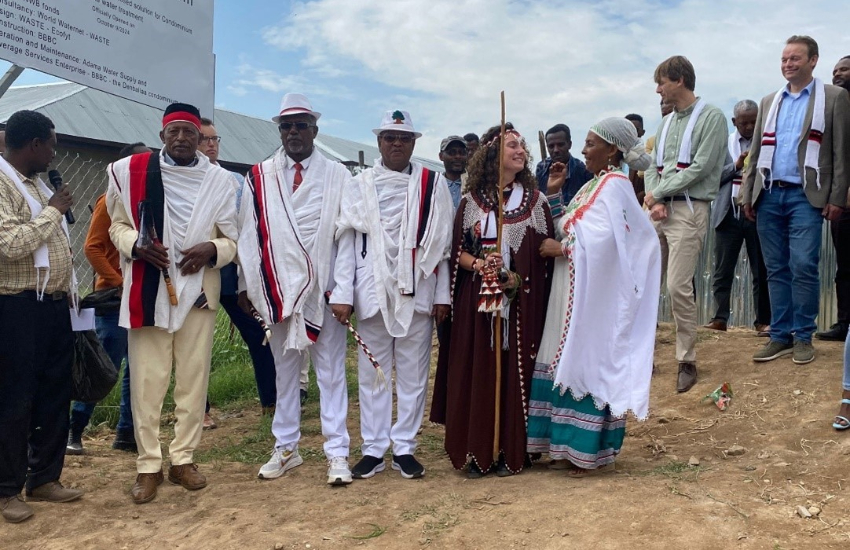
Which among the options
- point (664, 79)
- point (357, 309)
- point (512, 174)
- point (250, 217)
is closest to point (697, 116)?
point (664, 79)

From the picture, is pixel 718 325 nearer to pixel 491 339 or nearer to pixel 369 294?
pixel 491 339

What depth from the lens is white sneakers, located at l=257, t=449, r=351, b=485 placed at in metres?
4.27

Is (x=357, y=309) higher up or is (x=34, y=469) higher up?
(x=357, y=309)

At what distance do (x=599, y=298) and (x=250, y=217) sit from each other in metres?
2.06

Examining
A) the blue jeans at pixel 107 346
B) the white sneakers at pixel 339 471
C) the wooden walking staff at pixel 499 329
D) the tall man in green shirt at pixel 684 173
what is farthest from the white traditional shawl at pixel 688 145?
the blue jeans at pixel 107 346

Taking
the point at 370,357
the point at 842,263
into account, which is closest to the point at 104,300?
the point at 370,357

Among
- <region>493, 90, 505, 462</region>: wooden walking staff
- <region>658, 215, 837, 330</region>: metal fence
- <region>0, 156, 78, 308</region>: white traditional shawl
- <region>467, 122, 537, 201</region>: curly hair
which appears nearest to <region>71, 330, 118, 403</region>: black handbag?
<region>0, 156, 78, 308</region>: white traditional shawl

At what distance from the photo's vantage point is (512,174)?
4.41m

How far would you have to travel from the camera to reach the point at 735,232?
22.5 feet

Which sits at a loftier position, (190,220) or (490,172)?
(490,172)

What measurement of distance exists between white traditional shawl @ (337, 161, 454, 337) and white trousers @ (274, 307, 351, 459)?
402mm

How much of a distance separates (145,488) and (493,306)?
2.17m

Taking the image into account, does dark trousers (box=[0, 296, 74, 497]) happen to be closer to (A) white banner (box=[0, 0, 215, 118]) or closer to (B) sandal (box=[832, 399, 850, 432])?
(A) white banner (box=[0, 0, 215, 118])

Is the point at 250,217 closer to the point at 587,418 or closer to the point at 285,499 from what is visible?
the point at 285,499
